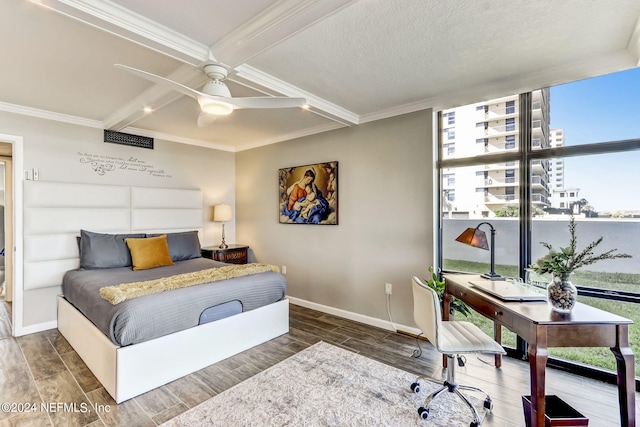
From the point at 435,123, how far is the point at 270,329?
9.12ft

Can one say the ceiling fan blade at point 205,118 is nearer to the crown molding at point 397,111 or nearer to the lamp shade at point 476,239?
the crown molding at point 397,111

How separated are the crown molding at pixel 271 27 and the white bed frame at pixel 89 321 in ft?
7.11

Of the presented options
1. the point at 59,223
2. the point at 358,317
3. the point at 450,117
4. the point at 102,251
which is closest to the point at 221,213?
the point at 102,251

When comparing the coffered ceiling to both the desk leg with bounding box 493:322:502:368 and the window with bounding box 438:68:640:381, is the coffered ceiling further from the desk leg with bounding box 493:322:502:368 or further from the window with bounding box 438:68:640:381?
the desk leg with bounding box 493:322:502:368

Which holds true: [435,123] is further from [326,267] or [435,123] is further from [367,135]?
[326,267]

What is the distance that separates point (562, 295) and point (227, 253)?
3.99 meters

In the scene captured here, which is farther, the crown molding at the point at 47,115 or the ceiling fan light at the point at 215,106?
the crown molding at the point at 47,115

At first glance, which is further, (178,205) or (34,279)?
(178,205)

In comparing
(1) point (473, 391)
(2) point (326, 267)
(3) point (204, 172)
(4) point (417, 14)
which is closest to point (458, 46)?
(4) point (417, 14)

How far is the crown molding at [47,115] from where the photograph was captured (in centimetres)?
316

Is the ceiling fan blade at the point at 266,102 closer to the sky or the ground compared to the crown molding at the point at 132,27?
closer to the ground

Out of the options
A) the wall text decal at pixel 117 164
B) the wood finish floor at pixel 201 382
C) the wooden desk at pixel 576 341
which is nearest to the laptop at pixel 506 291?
the wooden desk at pixel 576 341

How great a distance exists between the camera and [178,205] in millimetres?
4410

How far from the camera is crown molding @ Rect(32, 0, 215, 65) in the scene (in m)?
1.60
